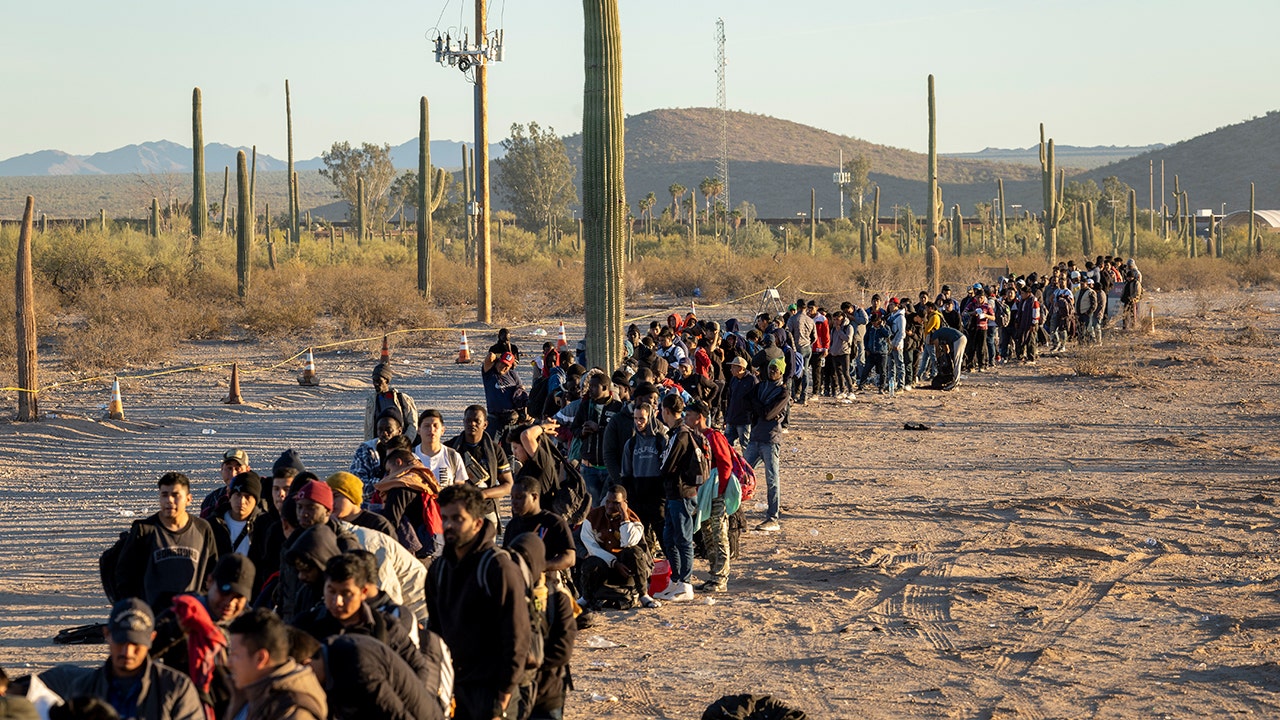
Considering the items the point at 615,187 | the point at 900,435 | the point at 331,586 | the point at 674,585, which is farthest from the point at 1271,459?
the point at 331,586

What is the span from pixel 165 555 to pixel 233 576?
106 centimetres

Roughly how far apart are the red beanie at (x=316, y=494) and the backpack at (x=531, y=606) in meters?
0.99

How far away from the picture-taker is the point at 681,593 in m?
9.62

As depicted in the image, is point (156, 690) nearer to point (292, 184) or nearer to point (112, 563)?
point (112, 563)

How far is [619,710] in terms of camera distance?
7.40 metres

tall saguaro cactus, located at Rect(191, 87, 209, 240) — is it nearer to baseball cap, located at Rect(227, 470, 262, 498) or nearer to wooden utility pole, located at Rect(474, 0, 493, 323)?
wooden utility pole, located at Rect(474, 0, 493, 323)

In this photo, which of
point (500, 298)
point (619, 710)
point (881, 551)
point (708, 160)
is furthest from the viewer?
point (708, 160)

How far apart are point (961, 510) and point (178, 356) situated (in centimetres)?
1776

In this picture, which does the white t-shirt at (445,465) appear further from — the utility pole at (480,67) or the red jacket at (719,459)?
the utility pole at (480,67)

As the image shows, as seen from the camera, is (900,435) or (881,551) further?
(900,435)

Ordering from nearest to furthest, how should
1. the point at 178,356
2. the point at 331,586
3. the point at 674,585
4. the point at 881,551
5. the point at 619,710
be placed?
1. the point at 331,586
2. the point at 619,710
3. the point at 674,585
4. the point at 881,551
5. the point at 178,356

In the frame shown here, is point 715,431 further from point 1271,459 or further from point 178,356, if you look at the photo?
point 178,356

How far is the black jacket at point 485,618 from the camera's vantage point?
528 centimetres

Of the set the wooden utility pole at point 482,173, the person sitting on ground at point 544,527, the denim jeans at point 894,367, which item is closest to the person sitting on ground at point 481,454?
the person sitting on ground at point 544,527
